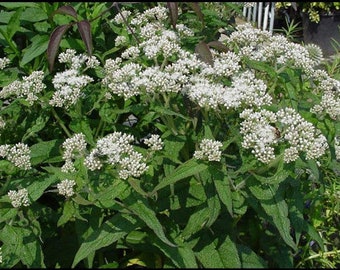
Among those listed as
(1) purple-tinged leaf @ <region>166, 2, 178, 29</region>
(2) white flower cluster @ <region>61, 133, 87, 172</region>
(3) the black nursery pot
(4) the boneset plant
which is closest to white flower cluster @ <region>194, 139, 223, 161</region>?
(4) the boneset plant

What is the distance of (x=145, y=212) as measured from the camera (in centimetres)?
198

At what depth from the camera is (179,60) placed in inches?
95.7

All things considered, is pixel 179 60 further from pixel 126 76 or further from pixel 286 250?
pixel 286 250

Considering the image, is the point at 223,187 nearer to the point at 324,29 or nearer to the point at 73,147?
the point at 73,147

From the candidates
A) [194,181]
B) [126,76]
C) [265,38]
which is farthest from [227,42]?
[194,181]

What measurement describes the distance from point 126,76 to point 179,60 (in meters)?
0.24

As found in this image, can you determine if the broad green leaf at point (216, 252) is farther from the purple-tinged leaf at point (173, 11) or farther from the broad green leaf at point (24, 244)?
the purple-tinged leaf at point (173, 11)

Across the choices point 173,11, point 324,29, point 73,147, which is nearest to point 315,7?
point 324,29

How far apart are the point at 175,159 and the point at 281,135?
1.41 feet

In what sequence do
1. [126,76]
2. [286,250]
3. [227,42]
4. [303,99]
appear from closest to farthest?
[286,250] → [126,76] → [303,99] → [227,42]

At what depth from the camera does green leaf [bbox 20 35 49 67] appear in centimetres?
283

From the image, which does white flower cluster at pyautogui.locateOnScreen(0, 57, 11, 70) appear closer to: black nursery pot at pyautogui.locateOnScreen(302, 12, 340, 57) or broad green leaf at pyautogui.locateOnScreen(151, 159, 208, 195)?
broad green leaf at pyautogui.locateOnScreen(151, 159, 208, 195)

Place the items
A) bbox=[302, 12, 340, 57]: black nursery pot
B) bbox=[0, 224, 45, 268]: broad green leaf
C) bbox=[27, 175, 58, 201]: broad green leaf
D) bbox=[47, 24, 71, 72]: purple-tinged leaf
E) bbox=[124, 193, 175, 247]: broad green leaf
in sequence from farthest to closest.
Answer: bbox=[302, 12, 340, 57]: black nursery pot
bbox=[47, 24, 71, 72]: purple-tinged leaf
bbox=[27, 175, 58, 201]: broad green leaf
bbox=[0, 224, 45, 268]: broad green leaf
bbox=[124, 193, 175, 247]: broad green leaf

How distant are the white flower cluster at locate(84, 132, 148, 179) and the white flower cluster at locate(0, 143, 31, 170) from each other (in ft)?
1.16
